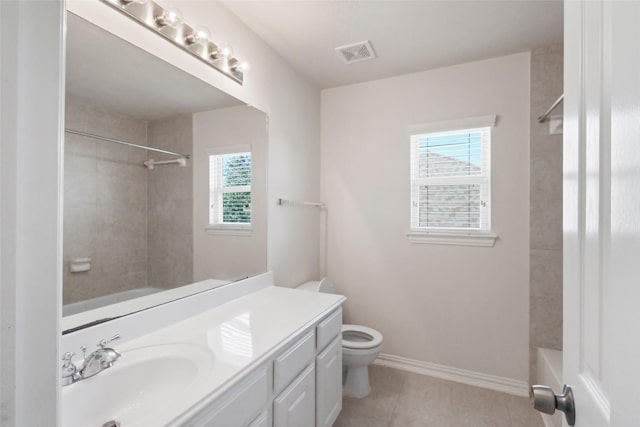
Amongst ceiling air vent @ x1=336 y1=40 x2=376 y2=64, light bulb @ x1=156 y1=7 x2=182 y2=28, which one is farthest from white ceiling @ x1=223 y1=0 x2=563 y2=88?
light bulb @ x1=156 y1=7 x2=182 y2=28

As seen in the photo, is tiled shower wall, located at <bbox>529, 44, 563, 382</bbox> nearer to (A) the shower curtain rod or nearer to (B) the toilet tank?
(B) the toilet tank

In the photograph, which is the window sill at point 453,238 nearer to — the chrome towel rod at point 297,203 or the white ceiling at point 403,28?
the chrome towel rod at point 297,203

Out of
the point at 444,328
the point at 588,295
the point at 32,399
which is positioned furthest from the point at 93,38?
the point at 444,328

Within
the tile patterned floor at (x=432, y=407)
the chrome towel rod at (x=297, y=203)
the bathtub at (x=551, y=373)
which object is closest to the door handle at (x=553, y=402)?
the bathtub at (x=551, y=373)

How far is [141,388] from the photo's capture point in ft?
3.43

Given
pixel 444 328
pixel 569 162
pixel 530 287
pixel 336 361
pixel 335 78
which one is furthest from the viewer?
pixel 335 78

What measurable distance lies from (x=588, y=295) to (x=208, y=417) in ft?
3.22

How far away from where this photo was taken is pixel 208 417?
0.88 meters

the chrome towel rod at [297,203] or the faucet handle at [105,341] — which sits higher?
the chrome towel rod at [297,203]

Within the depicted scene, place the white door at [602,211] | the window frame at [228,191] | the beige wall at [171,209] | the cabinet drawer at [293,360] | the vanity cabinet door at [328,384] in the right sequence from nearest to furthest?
the white door at [602,211] → the cabinet drawer at [293,360] → the beige wall at [171,209] → the vanity cabinet door at [328,384] → the window frame at [228,191]

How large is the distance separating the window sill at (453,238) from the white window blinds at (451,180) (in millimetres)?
50

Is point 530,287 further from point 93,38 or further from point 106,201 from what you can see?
point 93,38

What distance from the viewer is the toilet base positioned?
221cm

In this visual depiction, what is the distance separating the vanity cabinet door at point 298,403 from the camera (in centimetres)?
124
